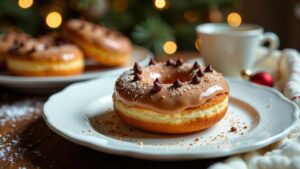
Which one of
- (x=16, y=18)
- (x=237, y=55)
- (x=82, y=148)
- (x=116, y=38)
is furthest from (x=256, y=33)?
(x=16, y=18)

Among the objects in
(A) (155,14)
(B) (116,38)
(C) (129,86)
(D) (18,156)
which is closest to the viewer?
(D) (18,156)

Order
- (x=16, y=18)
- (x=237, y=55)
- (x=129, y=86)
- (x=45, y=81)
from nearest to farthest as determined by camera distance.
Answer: (x=129, y=86), (x=45, y=81), (x=237, y=55), (x=16, y=18)

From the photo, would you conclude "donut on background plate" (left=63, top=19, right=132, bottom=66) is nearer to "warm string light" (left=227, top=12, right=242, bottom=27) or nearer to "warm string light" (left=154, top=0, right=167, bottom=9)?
"warm string light" (left=154, top=0, right=167, bottom=9)

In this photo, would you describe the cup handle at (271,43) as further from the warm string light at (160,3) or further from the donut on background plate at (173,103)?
the warm string light at (160,3)

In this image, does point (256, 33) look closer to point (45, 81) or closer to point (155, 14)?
point (45, 81)

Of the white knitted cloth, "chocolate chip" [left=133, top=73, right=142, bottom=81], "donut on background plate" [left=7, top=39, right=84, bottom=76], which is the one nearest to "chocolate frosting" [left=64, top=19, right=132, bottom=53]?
"donut on background plate" [left=7, top=39, right=84, bottom=76]
